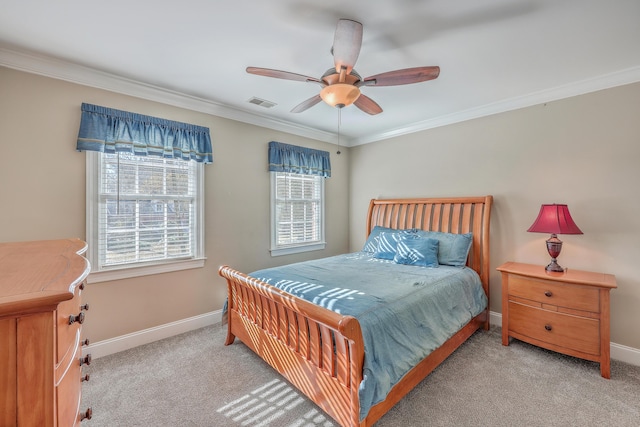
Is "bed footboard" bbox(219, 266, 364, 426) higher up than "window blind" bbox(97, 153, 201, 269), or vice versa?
"window blind" bbox(97, 153, 201, 269)

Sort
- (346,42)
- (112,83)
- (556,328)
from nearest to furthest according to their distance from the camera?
(346,42) → (556,328) → (112,83)

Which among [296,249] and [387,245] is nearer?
[387,245]

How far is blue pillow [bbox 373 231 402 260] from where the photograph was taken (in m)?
3.40

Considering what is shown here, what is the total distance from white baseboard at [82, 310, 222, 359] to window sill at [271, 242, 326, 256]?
102 cm

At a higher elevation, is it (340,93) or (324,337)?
(340,93)

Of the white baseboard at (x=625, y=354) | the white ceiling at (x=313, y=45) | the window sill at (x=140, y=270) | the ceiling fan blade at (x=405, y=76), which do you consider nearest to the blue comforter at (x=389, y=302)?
the window sill at (x=140, y=270)

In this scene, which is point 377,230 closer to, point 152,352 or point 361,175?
point 361,175

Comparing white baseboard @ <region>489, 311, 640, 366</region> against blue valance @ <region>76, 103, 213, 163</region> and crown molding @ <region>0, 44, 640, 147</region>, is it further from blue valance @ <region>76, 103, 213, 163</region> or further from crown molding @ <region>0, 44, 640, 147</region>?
blue valance @ <region>76, 103, 213, 163</region>

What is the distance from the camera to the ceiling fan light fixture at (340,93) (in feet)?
6.42

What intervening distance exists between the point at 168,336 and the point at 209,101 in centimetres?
256

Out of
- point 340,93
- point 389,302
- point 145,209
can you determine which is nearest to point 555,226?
point 389,302

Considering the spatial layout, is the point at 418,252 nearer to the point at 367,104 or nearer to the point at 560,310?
the point at 560,310

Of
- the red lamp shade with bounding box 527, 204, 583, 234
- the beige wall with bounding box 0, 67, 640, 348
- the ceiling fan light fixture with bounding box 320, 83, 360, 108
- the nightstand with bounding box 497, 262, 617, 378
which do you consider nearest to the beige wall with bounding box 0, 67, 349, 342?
the beige wall with bounding box 0, 67, 640, 348

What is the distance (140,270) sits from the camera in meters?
2.81
